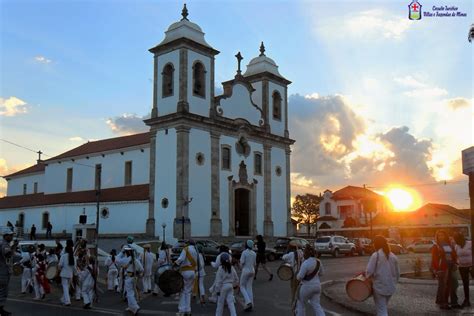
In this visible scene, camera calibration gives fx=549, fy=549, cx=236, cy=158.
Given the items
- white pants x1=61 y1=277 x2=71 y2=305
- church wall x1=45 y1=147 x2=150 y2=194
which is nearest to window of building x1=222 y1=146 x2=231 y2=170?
church wall x1=45 y1=147 x2=150 y2=194

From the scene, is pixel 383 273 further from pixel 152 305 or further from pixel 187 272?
pixel 152 305

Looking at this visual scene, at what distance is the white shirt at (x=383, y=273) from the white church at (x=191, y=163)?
27.9 meters

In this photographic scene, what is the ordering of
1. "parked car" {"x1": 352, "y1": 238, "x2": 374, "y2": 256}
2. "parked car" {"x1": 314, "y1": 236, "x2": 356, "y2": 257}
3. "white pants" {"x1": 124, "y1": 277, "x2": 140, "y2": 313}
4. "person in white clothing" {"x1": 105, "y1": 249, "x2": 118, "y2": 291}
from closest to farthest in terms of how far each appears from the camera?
"white pants" {"x1": 124, "y1": 277, "x2": 140, "y2": 313} → "person in white clothing" {"x1": 105, "y1": 249, "x2": 118, "y2": 291} → "parked car" {"x1": 314, "y1": 236, "x2": 356, "y2": 257} → "parked car" {"x1": 352, "y1": 238, "x2": 374, "y2": 256}

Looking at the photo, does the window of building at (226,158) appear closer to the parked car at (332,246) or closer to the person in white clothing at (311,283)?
the parked car at (332,246)

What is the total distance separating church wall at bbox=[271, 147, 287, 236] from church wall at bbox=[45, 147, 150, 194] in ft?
36.0

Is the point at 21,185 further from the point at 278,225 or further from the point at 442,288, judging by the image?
the point at 442,288

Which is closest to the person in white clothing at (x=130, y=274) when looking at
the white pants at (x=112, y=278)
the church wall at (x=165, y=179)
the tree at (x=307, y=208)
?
the white pants at (x=112, y=278)

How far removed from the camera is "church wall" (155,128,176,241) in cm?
3853

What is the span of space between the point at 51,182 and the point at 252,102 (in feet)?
76.9

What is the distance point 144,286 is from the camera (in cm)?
1780

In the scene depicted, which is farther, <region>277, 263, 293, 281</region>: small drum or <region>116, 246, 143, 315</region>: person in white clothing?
<region>116, 246, 143, 315</region>: person in white clothing

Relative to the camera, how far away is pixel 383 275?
980 cm

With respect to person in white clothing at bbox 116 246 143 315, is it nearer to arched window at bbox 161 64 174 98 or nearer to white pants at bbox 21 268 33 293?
white pants at bbox 21 268 33 293

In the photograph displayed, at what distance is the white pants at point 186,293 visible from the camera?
1241 centimetres
